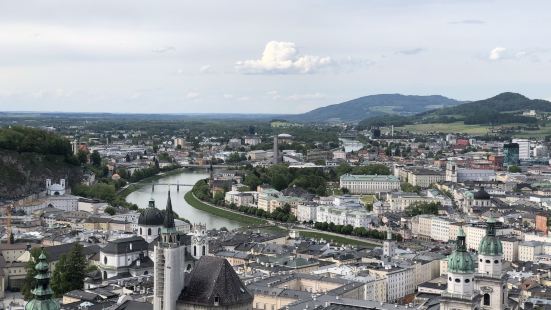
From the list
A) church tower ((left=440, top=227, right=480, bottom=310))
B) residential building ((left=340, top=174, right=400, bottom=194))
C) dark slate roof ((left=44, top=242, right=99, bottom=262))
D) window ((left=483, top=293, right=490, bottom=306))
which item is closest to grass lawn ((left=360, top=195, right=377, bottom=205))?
residential building ((left=340, top=174, right=400, bottom=194))

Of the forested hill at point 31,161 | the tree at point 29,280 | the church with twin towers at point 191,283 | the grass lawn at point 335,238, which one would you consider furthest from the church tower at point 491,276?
the forested hill at point 31,161

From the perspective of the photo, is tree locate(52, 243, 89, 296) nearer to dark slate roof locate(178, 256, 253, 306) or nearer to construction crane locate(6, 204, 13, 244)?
construction crane locate(6, 204, 13, 244)

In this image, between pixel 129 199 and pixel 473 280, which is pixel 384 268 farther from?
pixel 129 199

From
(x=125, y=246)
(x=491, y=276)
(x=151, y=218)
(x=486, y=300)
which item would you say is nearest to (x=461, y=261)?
(x=491, y=276)

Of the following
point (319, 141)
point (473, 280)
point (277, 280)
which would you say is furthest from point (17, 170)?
point (319, 141)


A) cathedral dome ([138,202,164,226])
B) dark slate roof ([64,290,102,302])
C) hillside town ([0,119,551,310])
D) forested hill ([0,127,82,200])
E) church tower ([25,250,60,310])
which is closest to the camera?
church tower ([25,250,60,310])

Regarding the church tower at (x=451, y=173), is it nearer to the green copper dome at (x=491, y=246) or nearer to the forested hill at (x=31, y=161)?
the forested hill at (x=31, y=161)
